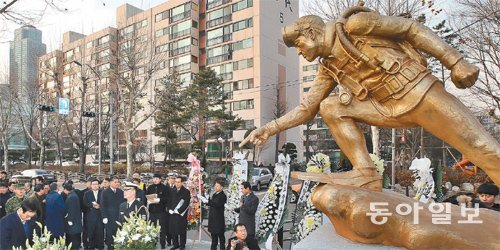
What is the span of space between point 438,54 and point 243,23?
3528 centimetres

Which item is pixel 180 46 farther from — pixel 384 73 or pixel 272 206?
pixel 384 73

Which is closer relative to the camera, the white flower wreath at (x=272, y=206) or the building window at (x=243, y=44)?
the white flower wreath at (x=272, y=206)

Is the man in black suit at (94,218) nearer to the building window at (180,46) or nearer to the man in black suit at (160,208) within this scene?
the man in black suit at (160,208)

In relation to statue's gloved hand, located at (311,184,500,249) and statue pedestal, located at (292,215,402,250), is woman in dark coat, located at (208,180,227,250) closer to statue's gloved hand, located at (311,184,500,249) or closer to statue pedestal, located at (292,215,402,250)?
statue pedestal, located at (292,215,402,250)

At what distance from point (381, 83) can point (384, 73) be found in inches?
3.5

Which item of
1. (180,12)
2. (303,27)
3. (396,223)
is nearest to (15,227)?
(303,27)

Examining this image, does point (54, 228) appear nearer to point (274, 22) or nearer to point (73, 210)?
point (73, 210)

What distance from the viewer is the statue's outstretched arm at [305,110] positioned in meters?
3.81

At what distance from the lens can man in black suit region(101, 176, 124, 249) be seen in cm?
812

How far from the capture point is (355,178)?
3.48m

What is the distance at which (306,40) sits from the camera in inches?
140

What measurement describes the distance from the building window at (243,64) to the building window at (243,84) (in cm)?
126

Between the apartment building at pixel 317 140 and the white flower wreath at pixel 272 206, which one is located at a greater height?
the apartment building at pixel 317 140

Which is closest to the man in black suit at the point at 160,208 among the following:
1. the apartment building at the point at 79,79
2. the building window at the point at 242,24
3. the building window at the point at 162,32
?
the apartment building at the point at 79,79
